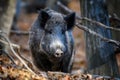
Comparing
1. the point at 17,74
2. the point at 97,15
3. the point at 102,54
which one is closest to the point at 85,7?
the point at 97,15

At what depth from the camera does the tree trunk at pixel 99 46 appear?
7340mm

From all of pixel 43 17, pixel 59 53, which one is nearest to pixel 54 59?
pixel 59 53

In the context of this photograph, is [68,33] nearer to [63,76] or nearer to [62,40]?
[62,40]

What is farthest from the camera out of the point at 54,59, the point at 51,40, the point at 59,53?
the point at 54,59

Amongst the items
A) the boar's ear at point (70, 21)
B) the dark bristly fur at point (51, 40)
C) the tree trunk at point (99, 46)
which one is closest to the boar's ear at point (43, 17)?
the dark bristly fur at point (51, 40)

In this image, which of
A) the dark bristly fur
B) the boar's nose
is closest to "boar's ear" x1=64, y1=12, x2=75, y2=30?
the dark bristly fur

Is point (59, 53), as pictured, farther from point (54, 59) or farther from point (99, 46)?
point (99, 46)

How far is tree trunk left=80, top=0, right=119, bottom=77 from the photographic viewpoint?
7340mm

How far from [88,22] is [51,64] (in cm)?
98

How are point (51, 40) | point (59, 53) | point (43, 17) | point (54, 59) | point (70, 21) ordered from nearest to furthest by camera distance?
point (59, 53) → point (51, 40) → point (54, 59) → point (43, 17) → point (70, 21)

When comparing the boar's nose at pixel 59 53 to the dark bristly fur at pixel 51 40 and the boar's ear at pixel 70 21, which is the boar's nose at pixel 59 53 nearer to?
the dark bristly fur at pixel 51 40

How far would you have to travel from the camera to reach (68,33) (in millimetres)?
7207

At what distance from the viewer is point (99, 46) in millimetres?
7379

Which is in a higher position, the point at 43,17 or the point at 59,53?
the point at 43,17
